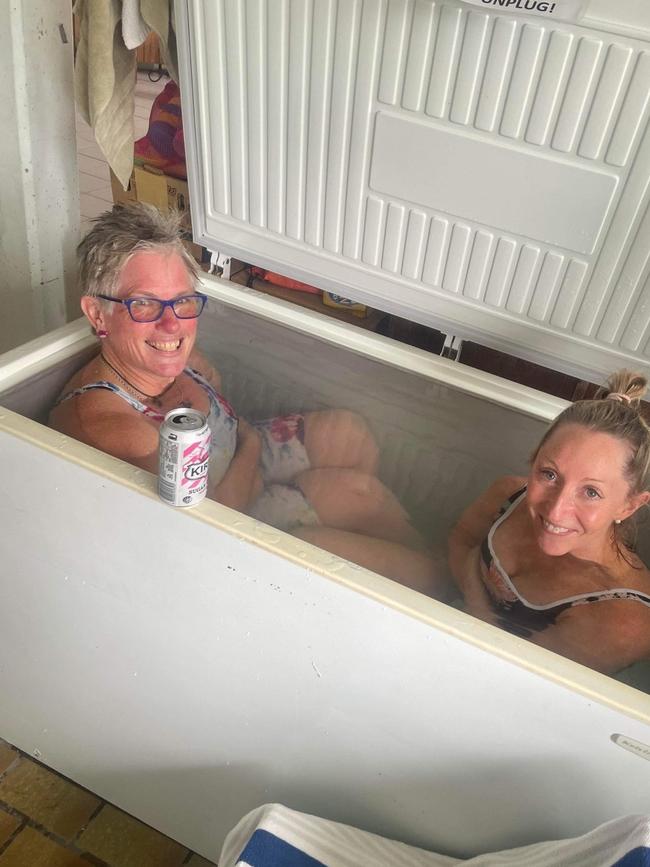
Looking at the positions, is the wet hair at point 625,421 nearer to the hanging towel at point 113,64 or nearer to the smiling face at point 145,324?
the smiling face at point 145,324

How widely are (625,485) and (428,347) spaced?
24.6 inches

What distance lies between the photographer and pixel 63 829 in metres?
1.32

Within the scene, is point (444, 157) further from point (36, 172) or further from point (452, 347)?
point (36, 172)

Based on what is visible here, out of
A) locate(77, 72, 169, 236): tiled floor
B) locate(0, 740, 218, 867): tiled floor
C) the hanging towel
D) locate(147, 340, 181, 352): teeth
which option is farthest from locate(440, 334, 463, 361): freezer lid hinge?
locate(77, 72, 169, 236): tiled floor

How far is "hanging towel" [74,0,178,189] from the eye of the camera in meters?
1.32

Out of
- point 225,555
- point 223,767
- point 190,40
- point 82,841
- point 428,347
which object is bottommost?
point 82,841

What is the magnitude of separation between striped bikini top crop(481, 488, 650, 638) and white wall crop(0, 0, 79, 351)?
1167 millimetres

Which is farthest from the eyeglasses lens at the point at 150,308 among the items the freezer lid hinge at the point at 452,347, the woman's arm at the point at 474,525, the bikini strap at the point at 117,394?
the woman's arm at the point at 474,525

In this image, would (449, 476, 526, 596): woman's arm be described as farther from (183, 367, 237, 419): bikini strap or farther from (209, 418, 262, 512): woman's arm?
(183, 367, 237, 419): bikini strap

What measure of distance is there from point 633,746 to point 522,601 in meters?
0.36

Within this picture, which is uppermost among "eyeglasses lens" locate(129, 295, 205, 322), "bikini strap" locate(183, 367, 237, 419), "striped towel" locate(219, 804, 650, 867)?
"eyeglasses lens" locate(129, 295, 205, 322)

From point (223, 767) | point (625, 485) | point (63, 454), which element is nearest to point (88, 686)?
point (223, 767)

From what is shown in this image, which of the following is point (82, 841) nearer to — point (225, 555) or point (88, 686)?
point (88, 686)

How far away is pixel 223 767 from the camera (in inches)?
44.5
